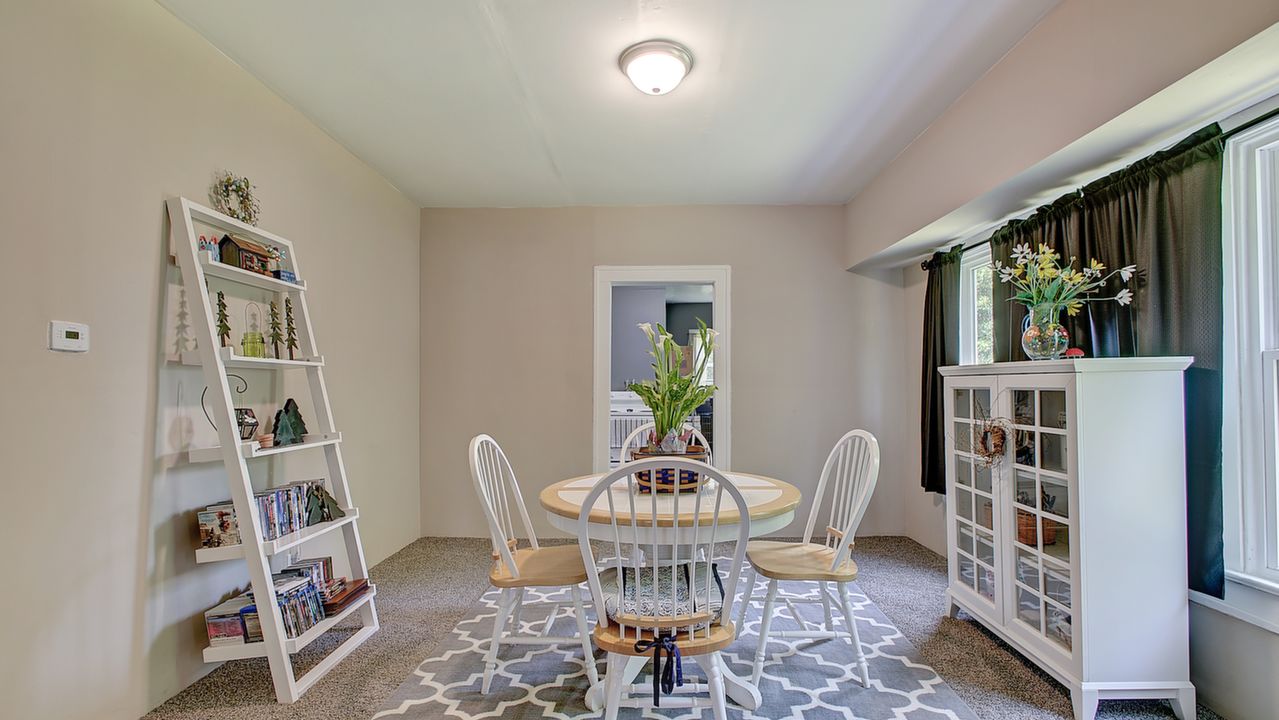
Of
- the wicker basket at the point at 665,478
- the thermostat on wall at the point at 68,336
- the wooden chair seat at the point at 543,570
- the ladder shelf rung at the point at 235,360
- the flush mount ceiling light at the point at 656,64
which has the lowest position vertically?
the wooden chair seat at the point at 543,570

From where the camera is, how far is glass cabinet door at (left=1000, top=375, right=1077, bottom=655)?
213 centimetres

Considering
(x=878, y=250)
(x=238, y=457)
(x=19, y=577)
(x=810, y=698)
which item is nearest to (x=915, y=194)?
(x=878, y=250)

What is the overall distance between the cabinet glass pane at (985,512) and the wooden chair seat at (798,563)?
0.70 meters

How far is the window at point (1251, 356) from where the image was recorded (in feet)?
6.52

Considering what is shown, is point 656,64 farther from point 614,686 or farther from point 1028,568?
point 1028,568

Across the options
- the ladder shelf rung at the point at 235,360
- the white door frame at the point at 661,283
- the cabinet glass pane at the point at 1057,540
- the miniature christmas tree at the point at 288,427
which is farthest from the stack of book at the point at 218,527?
the cabinet glass pane at the point at 1057,540

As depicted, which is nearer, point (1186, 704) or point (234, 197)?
point (1186, 704)

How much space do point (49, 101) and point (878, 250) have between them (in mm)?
4015

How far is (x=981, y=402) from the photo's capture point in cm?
271

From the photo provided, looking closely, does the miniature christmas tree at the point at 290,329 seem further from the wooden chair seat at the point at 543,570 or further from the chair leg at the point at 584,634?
the chair leg at the point at 584,634

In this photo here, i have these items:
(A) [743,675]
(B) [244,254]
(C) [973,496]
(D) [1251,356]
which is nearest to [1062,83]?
(D) [1251,356]

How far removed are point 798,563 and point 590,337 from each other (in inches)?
104

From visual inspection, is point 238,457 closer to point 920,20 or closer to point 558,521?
point 558,521

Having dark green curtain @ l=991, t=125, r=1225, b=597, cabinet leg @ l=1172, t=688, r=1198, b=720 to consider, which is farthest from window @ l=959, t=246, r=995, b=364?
cabinet leg @ l=1172, t=688, r=1198, b=720
